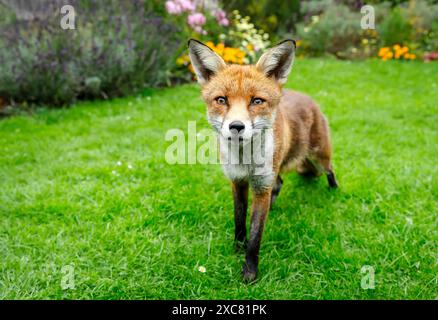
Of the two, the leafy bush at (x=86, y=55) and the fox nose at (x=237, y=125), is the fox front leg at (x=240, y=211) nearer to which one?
the fox nose at (x=237, y=125)

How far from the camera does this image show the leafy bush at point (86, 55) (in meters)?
6.44

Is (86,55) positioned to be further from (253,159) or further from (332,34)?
(332,34)

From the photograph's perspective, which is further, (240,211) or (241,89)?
(240,211)

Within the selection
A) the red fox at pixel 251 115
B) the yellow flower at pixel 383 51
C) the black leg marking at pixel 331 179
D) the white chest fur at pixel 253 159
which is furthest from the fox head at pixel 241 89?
the yellow flower at pixel 383 51

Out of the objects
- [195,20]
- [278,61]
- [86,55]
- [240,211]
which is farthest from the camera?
[195,20]

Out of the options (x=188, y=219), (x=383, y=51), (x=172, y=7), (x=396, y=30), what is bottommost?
(x=188, y=219)

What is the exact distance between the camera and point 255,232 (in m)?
2.85

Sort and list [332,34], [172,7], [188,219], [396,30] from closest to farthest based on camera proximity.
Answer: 1. [188,219]
2. [172,7]
3. [396,30]
4. [332,34]

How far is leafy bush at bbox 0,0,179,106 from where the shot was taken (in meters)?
6.44

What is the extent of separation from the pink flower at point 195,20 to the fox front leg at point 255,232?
6242 mm

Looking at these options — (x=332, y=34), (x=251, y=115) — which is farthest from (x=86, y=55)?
(x=332, y=34)

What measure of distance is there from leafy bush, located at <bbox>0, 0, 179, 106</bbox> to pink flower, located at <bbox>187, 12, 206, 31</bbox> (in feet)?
1.51

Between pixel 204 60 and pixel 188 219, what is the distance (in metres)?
1.49
